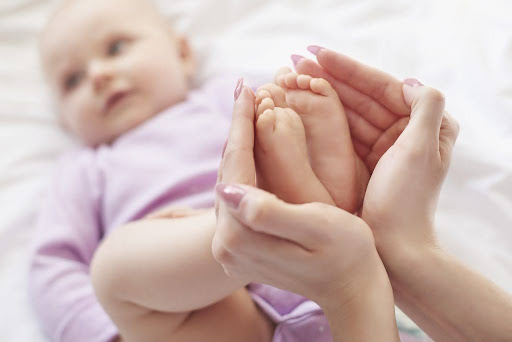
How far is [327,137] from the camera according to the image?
0.64 meters

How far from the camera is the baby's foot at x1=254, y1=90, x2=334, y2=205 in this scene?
58 cm

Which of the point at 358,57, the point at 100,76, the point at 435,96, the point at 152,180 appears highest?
the point at 435,96

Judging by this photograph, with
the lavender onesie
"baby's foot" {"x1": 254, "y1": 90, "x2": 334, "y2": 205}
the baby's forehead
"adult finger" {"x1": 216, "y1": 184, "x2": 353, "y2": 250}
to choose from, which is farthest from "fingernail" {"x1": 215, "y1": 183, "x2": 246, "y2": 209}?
the baby's forehead

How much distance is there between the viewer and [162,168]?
38.8 inches

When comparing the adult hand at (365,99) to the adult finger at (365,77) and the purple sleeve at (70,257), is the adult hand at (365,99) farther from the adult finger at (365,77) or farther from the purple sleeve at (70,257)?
the purple sleeve at (70,257)

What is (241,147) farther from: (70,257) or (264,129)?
(70,257)

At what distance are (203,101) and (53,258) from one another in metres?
0.43

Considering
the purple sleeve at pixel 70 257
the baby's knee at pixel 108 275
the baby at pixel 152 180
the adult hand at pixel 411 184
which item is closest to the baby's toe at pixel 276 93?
the baby at pixel 152 180

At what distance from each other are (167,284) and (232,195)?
23cm

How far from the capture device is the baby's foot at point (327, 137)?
0.64m

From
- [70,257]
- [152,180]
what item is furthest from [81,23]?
[70,257]

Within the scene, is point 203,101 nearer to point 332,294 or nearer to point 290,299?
point 290,299

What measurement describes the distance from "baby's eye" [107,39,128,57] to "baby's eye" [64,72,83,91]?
0.08 meters

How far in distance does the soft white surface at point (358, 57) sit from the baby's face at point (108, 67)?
0.11 metres
